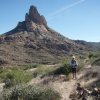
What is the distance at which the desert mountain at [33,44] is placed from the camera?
128m

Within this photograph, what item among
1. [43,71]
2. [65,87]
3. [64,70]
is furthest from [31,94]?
[43,71]

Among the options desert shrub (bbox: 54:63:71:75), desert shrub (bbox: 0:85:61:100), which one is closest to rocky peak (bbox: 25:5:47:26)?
desert shrub (bbox: 54:63:71:75)

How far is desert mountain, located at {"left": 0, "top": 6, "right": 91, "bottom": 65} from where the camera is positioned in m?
128

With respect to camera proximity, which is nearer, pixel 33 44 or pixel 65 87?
pixel 65 87

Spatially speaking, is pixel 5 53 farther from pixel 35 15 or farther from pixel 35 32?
pixel 35 15

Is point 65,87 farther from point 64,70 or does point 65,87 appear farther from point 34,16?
point 34,16

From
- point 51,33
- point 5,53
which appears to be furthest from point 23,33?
point 5,53

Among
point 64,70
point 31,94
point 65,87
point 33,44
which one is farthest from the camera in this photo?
point 33,44

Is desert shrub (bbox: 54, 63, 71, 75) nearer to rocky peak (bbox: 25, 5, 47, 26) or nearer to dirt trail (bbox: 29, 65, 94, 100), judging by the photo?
dirt trail (bbox: 29, 65, 94, 100)

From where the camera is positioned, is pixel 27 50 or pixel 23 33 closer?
pixel 27 50

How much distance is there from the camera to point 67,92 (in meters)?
15.0

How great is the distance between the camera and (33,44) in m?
152

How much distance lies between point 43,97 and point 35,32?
534 feet

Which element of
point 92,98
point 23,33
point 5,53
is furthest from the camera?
point 23,33
